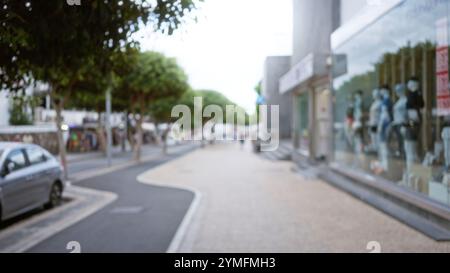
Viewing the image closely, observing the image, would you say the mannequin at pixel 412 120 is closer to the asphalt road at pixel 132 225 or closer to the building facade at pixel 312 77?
the building facade at pixel 312 77

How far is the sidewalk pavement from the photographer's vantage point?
6843mm

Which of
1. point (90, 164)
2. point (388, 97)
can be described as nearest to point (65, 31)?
point (388, 97)

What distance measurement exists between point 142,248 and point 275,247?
1765 millimetres

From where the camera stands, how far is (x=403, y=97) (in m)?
9.98

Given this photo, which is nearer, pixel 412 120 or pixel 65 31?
pixel 65 31

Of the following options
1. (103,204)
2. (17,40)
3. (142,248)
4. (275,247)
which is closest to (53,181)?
A: (103,204)

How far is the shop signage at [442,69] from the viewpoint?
7832 mm

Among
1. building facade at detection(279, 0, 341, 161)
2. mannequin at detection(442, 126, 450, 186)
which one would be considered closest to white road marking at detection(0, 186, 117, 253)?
building facade at detection(279, 0, 341, 161)

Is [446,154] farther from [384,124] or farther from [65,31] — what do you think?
[65,31]

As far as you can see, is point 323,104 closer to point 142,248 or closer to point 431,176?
point 431,176

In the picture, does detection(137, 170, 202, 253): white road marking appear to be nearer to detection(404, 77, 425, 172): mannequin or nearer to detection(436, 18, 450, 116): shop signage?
detection(404, 77, 425, 172): mannequin

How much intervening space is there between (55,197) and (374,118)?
7401 millimetres

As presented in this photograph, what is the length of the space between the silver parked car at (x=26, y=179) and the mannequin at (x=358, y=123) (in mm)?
7440

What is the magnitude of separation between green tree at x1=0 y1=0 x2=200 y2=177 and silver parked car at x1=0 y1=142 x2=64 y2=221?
2.87 metres
